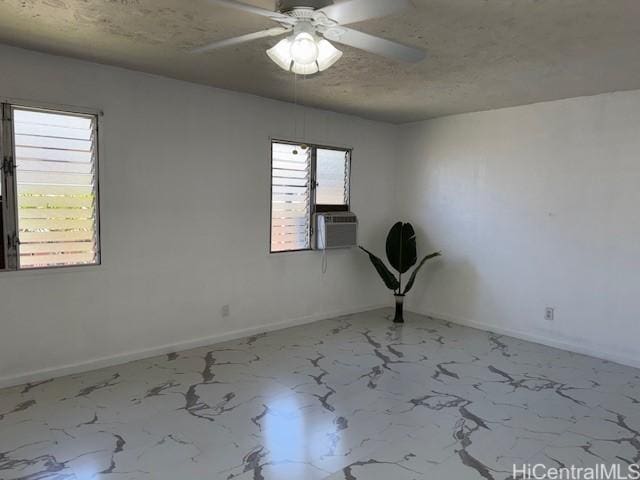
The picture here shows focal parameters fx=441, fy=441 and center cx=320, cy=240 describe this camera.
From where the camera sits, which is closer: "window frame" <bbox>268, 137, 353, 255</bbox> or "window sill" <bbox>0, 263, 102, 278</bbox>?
"window sill" <bbox>0, 263, 102, 278</bbox>

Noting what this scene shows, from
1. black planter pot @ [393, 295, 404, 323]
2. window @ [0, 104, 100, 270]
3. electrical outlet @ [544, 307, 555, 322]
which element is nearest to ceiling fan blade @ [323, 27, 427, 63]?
window @ [0, 104, 100, 270]

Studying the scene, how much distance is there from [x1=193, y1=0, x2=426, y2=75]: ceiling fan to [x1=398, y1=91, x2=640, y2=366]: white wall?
2593 millimetres

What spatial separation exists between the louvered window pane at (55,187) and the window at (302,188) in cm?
174

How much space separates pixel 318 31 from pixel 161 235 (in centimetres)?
233

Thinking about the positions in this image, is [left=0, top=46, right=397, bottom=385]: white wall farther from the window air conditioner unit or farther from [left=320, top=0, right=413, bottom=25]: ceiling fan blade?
[left=320, top=0, right=413, bottom=25]: ceiling fan blade

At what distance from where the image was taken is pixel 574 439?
252cm

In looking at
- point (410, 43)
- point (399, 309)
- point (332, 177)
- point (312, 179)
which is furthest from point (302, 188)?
point (410, 43)

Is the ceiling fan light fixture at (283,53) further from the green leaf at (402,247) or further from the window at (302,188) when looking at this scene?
the green leaf at (402,247)

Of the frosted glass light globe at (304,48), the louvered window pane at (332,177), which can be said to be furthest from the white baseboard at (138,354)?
the frosted glass light globe at (304,48)

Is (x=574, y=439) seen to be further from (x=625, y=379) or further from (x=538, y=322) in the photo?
(x=538, y=322)

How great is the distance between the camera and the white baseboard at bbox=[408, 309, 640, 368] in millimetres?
3838

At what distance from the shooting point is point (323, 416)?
9.07 feet

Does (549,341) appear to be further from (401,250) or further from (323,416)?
(323,416)

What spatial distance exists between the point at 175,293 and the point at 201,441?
170cm
